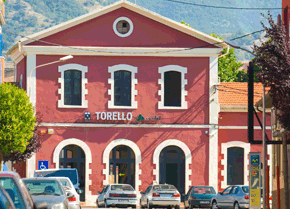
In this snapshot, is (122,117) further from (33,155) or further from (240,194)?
(240,194)

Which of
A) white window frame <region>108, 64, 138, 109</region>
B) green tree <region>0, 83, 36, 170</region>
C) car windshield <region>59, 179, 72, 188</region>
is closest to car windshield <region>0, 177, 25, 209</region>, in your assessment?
car windshield <region>59, 179, 72, 188</region>

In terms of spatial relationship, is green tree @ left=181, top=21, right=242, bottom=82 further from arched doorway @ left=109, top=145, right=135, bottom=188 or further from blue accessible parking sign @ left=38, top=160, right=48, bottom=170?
blue accessible parking sign @ left=38, top=160, right=48, bottom=170

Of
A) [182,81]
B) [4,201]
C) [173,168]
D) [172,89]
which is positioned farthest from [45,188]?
[182,81]

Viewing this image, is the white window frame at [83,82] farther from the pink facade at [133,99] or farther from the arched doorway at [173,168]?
the arched doorway at [173,168]

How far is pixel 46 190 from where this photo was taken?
1717cm

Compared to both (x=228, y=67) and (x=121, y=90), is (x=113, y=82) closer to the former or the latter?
(x=121, y=90)

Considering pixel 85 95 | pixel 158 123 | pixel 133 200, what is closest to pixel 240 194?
pixel 133 200

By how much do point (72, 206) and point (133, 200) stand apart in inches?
377

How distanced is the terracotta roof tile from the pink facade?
73.4 inches

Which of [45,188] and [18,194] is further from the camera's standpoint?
[45,188]

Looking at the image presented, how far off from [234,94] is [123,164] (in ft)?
26.3

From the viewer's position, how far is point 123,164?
34031 mm

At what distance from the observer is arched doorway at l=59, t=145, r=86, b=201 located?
33.7 meters

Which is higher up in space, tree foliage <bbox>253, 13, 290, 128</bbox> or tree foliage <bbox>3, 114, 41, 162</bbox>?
tree foliage <bbox>253, 13, 290, 128</bbox>
